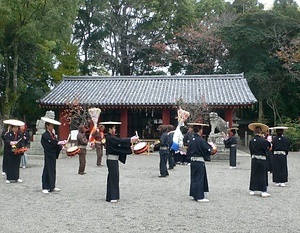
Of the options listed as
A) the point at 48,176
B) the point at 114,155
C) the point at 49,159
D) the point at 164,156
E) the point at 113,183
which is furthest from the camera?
the point at 164,156

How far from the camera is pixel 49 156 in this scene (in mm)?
8953

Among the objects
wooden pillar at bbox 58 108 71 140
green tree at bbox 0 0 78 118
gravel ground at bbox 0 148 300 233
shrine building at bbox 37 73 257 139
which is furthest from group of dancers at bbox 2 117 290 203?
wooden pillar at bbox 58 108 71 140

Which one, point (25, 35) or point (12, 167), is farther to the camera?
point (25, 35)

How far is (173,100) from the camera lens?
2217 centimetres

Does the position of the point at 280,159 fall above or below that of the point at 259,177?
above

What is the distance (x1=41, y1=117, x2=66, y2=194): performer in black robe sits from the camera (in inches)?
346

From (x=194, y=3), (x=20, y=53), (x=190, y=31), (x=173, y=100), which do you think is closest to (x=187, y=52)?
(x=190, y=31)

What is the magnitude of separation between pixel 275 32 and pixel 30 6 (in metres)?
15.6

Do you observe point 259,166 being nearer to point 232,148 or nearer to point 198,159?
point 198,159

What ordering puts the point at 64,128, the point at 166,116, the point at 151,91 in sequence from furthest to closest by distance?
1. the point at 151,91
2. the point at 64,128
3. the point at 166,116

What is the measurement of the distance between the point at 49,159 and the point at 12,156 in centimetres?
176

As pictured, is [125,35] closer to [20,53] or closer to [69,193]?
[20,53]

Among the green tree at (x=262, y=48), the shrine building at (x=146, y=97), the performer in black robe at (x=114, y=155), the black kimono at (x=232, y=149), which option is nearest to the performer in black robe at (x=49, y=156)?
the performer in black robe at (x=114, y=155)

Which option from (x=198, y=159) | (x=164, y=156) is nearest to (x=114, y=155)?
(x=198, y=159)
